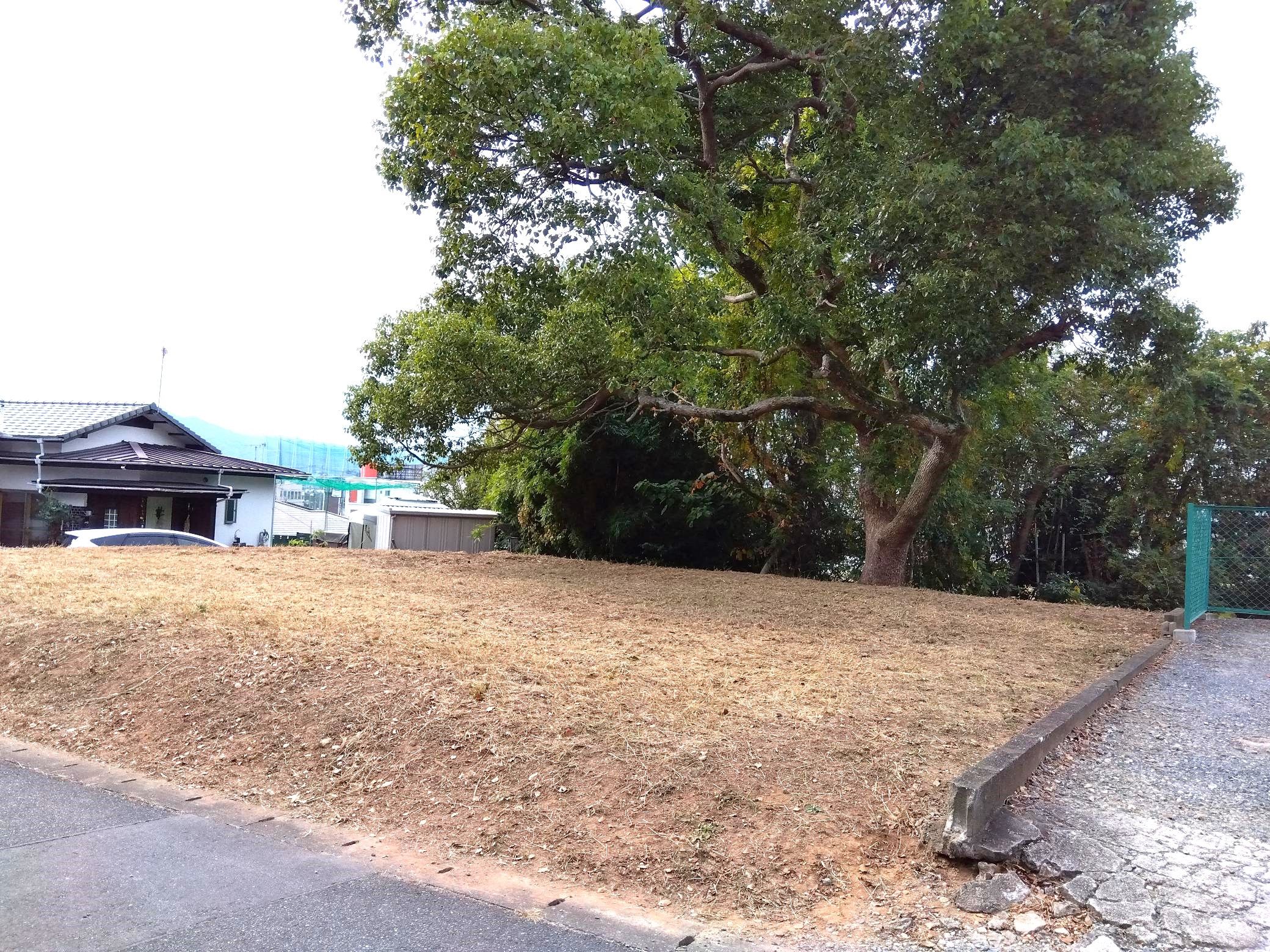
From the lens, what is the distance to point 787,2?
10047mm

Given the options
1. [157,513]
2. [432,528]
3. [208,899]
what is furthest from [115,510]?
[208,899]

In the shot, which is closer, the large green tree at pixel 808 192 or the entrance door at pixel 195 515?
the large green tree at pixel 808 192

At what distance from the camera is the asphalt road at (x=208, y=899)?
3297 millimetres

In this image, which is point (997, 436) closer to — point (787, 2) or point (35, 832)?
point (787, 2)

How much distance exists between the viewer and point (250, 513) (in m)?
26.0

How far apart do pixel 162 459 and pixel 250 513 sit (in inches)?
123

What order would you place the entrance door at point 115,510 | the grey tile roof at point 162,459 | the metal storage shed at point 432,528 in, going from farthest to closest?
the entrance door at point 115,510 → the grey tile roof at point 162,459 → the metal storage shed at point 432,528

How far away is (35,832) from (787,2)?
980 centimetres

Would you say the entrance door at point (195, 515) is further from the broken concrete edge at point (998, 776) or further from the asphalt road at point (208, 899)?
the broken concrete edge at point (998, 776)

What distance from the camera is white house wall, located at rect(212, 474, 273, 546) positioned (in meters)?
25.0

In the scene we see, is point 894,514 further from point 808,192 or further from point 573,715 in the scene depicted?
point 573,715

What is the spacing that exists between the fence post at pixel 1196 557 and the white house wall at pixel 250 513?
870 inches

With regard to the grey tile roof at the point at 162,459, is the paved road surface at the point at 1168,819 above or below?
below

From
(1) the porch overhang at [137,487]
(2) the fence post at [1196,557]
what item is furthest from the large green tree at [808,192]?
(1) the porch overhang at [137,487]
